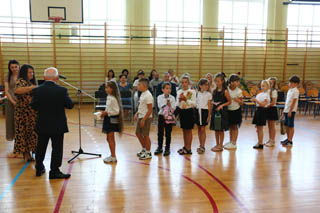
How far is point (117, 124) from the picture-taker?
4.08m

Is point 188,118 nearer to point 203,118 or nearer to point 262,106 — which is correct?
point 203,118

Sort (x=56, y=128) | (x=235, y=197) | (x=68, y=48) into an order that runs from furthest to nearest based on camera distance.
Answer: (x=68, y=48), (x=56, y=128), (x=235, y=197)

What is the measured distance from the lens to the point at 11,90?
4.27 m

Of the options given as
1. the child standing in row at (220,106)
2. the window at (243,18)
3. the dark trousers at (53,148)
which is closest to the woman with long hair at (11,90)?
the dark trousers at (53,148)

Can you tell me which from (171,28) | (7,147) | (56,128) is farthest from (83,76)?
(56,128)

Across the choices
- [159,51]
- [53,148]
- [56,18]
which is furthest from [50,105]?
[159,51]

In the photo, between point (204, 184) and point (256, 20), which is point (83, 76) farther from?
point (204, 184)

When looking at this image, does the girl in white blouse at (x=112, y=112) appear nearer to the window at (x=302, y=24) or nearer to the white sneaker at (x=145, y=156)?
the white sneaker at (x=145, y=156)

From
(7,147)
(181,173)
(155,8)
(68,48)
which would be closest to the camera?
(181,173)

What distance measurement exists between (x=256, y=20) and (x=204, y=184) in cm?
1018

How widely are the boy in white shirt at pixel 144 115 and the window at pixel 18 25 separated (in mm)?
7088

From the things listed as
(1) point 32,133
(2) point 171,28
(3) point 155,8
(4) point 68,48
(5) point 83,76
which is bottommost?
(1) point 32,133

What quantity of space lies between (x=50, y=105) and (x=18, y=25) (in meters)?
8.40

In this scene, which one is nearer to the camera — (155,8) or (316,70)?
(155,8)
